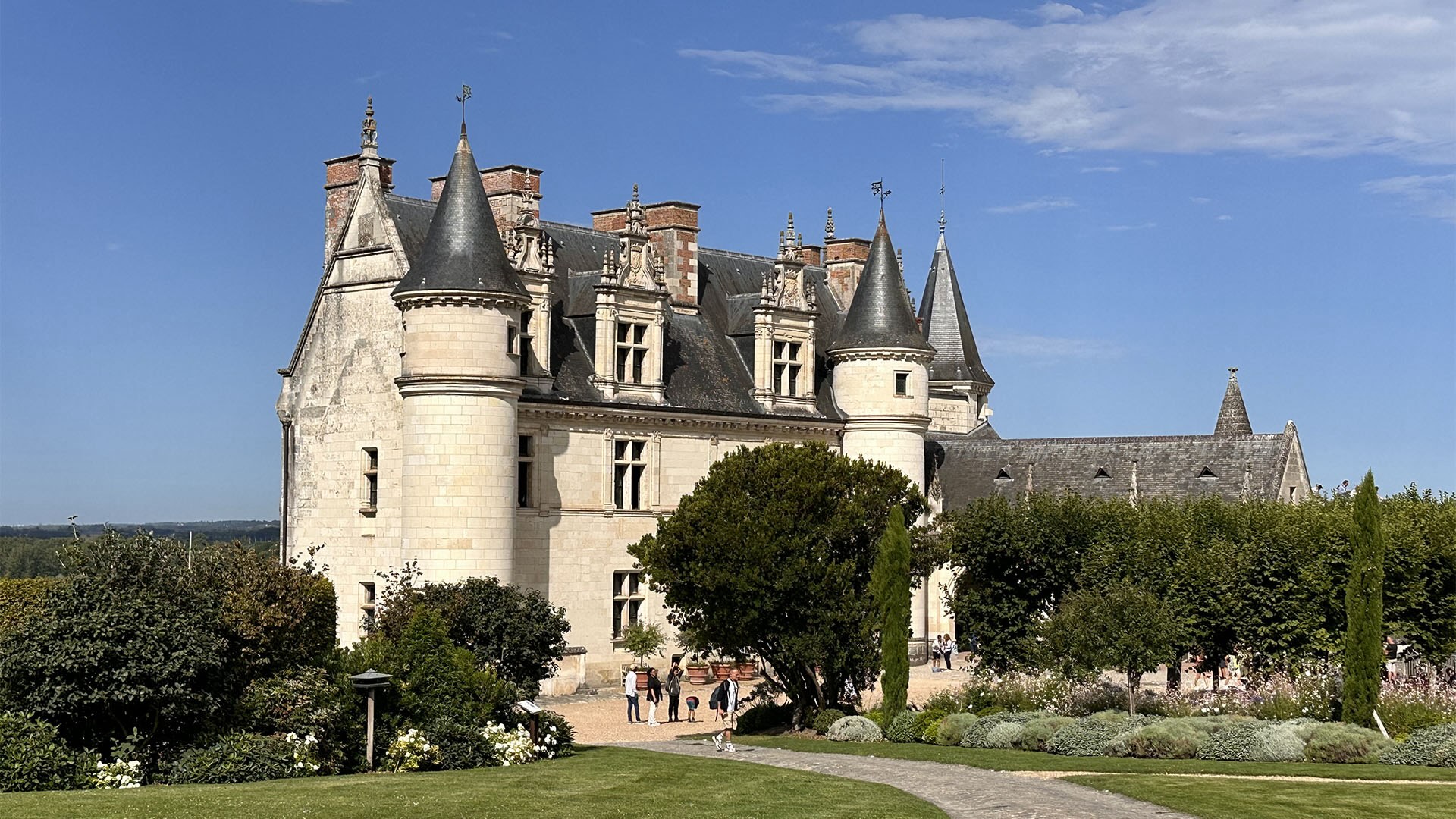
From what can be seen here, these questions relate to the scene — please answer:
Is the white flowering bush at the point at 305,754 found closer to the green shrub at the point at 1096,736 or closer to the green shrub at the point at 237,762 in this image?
the green shrub at the point at 237,762

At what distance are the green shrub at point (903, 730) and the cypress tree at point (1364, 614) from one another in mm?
7262

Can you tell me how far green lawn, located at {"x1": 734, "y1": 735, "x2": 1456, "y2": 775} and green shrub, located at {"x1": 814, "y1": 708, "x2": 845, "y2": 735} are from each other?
2.59 metres

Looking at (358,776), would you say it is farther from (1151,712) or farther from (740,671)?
(740,671)

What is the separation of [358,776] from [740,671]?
20640 mm

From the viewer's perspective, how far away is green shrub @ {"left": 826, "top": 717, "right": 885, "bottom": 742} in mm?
32625

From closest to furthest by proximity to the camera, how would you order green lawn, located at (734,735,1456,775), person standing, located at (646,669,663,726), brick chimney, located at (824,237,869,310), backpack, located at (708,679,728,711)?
1. green lawn, located at (734,735,1456,775)
2. person standing, located at (646,669,663,726)
3. backpack, located at (708,679,728,711)
4. brick chimney, located at (824,237,869,310)

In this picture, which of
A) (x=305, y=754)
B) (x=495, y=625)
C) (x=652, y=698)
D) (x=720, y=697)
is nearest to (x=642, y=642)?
(x=720, y=697)

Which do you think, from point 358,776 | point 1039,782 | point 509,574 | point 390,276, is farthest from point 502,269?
point 1039,782

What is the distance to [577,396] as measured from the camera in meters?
41.8

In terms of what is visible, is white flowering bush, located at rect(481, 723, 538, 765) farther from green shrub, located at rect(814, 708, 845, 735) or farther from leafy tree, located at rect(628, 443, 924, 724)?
green shrub, located at rect(814, 708, 845, 735)

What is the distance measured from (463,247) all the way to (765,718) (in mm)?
11459

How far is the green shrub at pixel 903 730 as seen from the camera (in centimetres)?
3231

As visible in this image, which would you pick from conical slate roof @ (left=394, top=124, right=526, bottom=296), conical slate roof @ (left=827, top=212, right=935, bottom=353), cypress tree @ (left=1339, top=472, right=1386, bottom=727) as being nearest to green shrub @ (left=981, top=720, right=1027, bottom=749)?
cypress tree @ (left=1339, top=472, right=1386, bottom=727)

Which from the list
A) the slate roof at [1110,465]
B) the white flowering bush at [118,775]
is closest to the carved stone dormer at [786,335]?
the slate roof at [1110,465]
